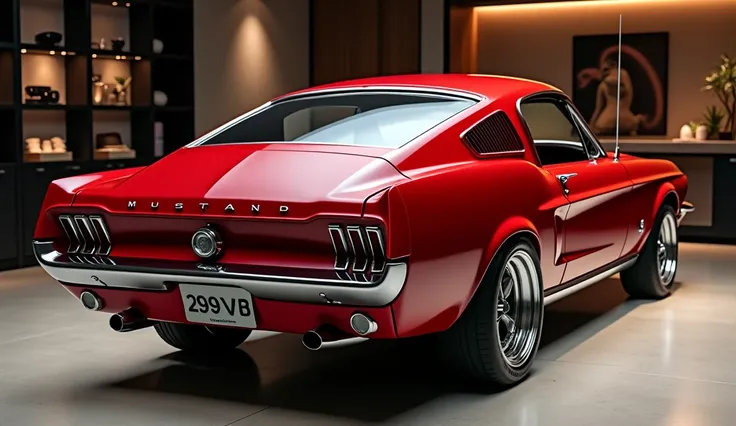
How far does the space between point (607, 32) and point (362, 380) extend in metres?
6.75

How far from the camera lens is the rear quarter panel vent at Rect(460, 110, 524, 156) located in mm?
3484

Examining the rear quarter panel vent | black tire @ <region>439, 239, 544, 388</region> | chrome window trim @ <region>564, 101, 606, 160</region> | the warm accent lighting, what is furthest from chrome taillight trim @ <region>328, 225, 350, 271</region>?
the warm accent lighting

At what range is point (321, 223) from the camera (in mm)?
2904

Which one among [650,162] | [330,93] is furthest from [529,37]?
[330,93]

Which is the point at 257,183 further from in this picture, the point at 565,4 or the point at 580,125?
the point at 565,4

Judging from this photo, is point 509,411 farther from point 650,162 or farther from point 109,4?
point 109,4

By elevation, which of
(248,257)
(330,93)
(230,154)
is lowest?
(248,257)

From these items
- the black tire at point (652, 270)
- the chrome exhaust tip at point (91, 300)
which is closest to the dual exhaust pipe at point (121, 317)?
the chrome exhaust tip at point (91, 300)

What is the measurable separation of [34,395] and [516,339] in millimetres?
1746

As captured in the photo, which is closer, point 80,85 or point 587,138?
point 587,138

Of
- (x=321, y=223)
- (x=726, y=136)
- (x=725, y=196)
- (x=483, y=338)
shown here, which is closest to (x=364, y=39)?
(x=726, y=136)

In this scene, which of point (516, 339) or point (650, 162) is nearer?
point (516, 339)

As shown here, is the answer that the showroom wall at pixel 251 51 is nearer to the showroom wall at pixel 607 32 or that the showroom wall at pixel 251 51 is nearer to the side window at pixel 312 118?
the showroom wall at pixel 607 32

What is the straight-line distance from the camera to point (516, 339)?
363cm
